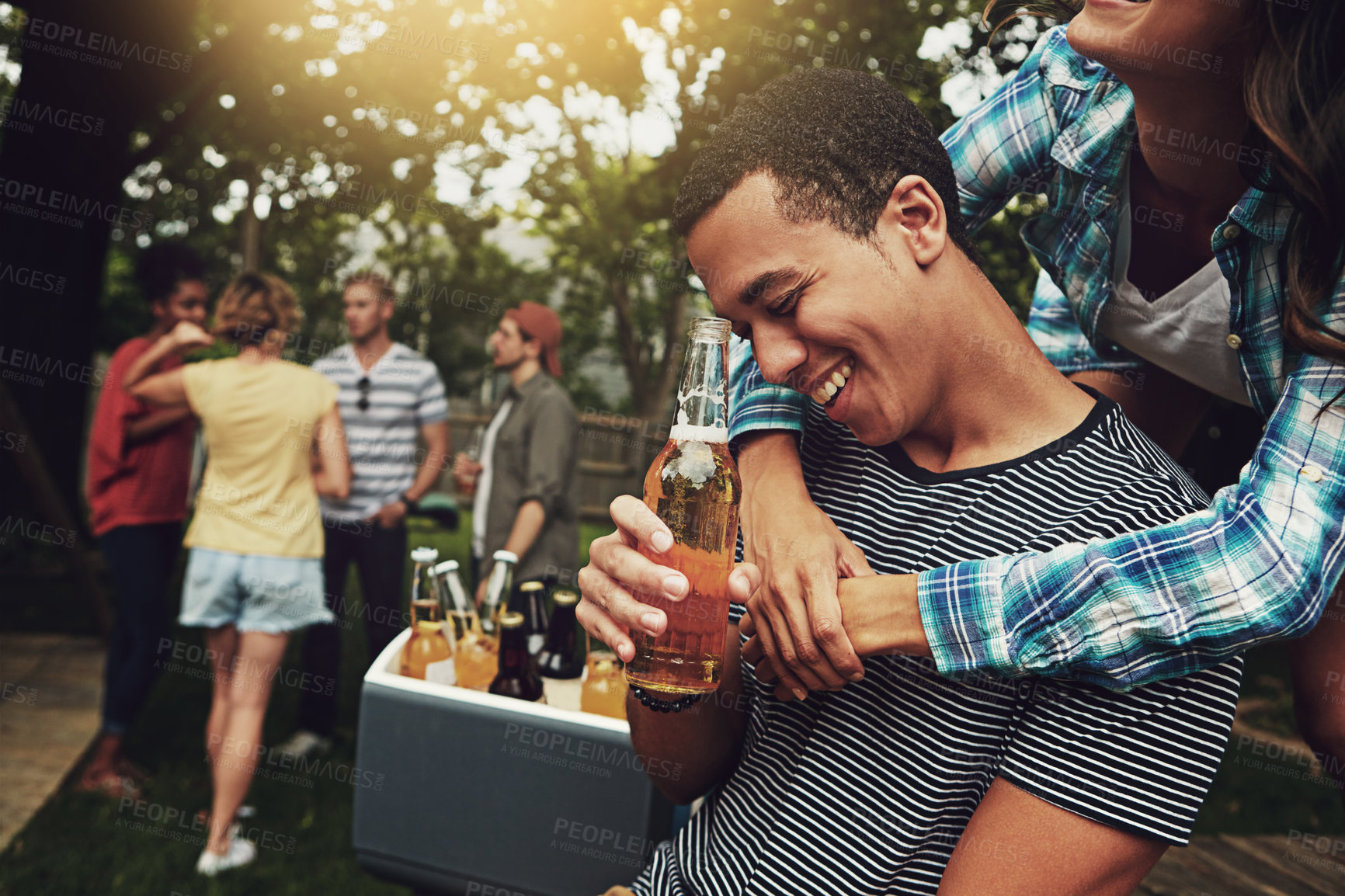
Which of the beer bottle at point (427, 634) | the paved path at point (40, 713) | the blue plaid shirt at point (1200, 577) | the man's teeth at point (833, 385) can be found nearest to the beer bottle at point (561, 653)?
the beer bottle at point (427, 634)

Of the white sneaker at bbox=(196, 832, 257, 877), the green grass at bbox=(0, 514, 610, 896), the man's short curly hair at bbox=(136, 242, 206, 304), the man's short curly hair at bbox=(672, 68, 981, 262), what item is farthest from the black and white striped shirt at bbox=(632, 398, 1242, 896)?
the man's short curly hair at bbox=(136, 242, 206, 304)

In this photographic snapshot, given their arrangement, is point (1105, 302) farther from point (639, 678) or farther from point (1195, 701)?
point (639, 678)

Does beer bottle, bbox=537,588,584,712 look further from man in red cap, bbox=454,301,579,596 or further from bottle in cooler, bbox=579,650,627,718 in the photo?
man in red cap, bbox=454,301,579,596

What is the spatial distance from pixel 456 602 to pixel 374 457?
111 inches

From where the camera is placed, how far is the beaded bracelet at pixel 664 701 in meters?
1.52

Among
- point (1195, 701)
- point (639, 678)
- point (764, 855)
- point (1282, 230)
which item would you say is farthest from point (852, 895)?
point (1282, 230)

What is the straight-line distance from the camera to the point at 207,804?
4.82m

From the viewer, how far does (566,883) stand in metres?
2.09

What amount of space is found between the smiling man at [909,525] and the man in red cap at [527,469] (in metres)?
3.65

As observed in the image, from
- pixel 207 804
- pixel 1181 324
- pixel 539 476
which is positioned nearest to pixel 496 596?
pixel 1181 324

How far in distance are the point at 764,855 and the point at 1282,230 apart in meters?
1.18

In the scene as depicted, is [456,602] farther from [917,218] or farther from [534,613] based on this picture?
[917,218]

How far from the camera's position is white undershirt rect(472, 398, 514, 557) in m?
5.42

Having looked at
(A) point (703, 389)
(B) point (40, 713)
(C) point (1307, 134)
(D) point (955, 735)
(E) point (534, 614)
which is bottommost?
(B) point (40, 713)
